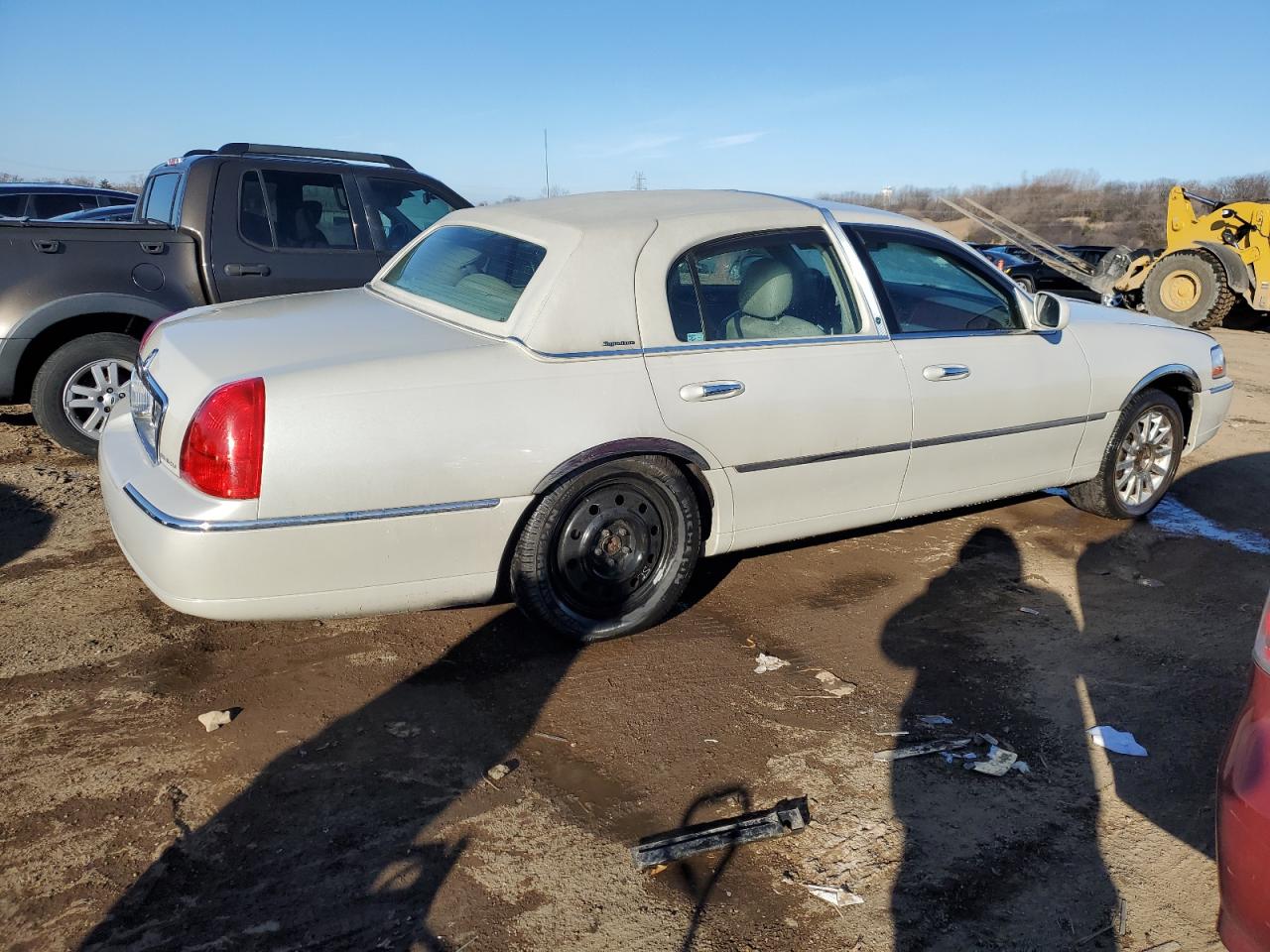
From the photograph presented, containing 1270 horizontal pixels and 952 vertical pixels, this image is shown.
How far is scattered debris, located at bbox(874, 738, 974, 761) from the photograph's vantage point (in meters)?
3.16

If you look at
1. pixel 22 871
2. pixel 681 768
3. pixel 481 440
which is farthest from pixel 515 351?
pixel 22 871

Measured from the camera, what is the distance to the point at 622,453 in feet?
11.7

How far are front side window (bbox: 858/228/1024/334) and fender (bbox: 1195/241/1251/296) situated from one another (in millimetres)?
12242

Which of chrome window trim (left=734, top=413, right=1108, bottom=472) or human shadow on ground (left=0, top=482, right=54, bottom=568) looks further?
human shadow on ground (left=0, top=482, right=54, bottom=568)

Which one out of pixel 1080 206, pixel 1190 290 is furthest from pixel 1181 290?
pixel 1080 206

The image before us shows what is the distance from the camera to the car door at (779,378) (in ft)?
12.3

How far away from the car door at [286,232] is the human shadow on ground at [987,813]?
168 inches

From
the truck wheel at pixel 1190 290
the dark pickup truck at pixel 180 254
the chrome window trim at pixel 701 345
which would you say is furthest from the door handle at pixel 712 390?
the truck wheel at pixel 1190 290

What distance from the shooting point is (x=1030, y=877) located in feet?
8.65

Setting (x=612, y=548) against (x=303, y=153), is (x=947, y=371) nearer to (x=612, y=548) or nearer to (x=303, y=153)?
(x=612, y=548)

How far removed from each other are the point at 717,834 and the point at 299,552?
1.53 metres

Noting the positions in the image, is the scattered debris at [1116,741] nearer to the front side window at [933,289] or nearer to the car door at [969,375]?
the car door at [969,375]

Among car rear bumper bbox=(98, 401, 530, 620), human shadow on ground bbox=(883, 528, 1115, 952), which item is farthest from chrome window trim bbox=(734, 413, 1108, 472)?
→ car rear bumper bbox=(98, 401, 530, 620)

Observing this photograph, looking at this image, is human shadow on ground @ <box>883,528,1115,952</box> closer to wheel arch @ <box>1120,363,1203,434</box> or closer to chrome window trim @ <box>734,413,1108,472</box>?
chrome window trim @ <box>734,413,1108,472</box>
